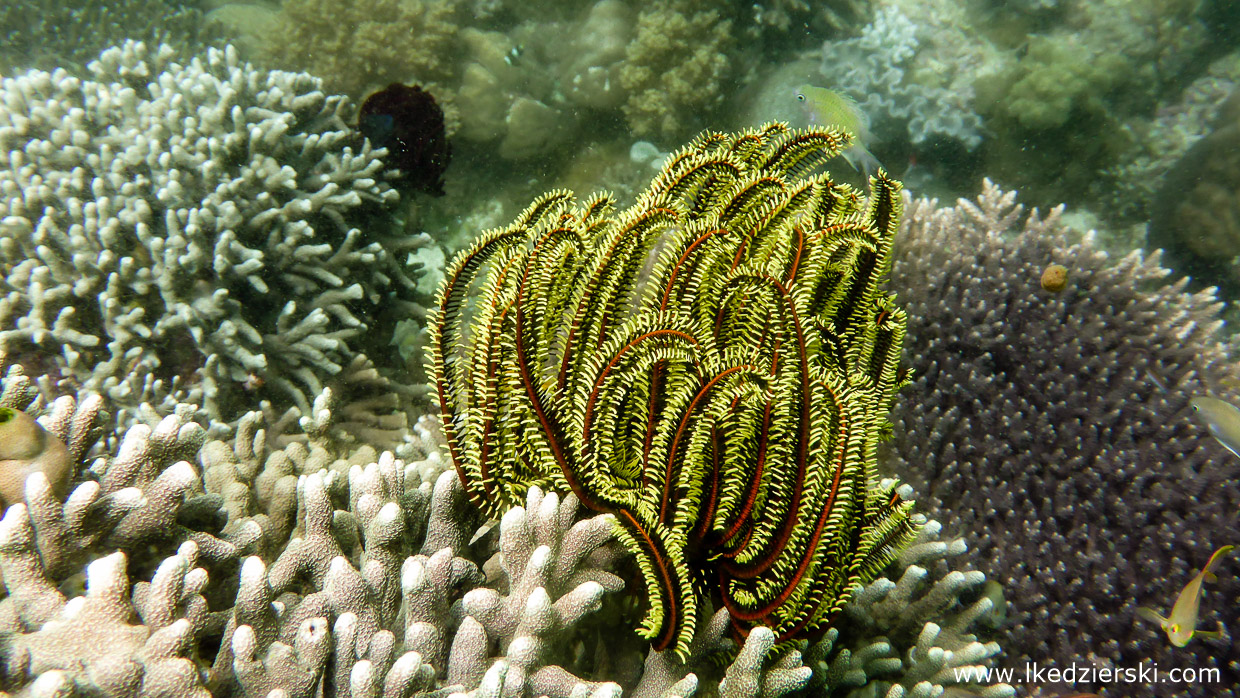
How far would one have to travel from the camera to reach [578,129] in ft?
23.8

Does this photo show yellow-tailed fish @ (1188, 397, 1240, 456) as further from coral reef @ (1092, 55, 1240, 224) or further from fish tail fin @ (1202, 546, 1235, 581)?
coral reef @ (1092, 55, 1240, 224)

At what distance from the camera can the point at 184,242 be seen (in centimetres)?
336

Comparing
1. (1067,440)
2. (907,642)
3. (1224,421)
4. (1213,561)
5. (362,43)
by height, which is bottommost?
(907,642)

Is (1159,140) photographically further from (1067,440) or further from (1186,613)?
(1186,613)

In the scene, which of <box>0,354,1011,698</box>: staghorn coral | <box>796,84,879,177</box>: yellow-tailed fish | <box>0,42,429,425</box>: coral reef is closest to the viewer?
<box>0,354,1011,698</box>: staghorn coral

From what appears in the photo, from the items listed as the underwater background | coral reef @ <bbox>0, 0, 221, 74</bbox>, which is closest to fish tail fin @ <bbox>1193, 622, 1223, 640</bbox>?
the underwater background

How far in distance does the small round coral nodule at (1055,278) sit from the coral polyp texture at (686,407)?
7.03 ft

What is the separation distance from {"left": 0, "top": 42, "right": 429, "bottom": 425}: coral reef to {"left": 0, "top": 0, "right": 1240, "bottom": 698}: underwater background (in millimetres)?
22

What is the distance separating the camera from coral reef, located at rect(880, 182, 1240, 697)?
2.96 metres

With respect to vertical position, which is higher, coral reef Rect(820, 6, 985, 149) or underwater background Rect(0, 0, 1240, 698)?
coral reef Rect(820, 6, 985, 149)

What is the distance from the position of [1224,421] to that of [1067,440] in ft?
2.05

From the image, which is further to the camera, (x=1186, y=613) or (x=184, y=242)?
(x=184, y=242)

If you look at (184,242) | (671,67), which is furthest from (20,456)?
(671,67)

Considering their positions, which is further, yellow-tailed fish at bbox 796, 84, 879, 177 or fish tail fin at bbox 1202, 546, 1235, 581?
yellow-tailed fish at bbox 796, 84, 879, 177
